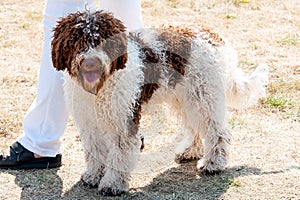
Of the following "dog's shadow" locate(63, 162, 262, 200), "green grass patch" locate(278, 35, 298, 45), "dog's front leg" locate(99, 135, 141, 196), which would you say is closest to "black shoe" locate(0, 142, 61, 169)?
"dog's shadow" locate(63, 162, 262, 200)

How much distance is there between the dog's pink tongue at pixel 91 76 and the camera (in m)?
3.56

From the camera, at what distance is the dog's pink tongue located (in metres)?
3.56

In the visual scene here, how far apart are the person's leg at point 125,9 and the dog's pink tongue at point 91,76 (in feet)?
2.72

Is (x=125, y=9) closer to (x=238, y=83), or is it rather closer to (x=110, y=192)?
(x=238, y=83)

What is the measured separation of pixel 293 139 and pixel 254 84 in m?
0.59

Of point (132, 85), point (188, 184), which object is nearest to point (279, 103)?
point (188, 184)

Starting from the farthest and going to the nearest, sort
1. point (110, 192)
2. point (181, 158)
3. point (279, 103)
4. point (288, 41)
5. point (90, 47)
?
point (288, 41), point (279, 103), point (181, 158), point (110, 192), point (90, 47)

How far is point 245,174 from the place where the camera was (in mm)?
4258

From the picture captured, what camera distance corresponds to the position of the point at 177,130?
4996 mm

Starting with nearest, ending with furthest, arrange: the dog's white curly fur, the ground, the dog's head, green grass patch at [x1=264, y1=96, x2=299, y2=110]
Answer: the dog's head, the dog's white curly fur, the ground, green grass patch at [x1=264, y1=96, x2=299, y2=110]

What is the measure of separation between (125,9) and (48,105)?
0.82 metres

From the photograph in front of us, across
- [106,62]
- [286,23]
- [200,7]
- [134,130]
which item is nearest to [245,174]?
[134,130]

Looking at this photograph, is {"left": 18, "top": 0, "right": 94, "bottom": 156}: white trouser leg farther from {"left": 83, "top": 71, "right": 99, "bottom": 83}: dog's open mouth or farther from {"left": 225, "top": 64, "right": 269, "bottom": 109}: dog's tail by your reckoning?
{"left": 225, "top": 64, "right": 269, "bottom": 109}: dog's tail

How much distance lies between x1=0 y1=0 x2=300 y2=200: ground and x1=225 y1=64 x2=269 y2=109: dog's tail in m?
0.39
